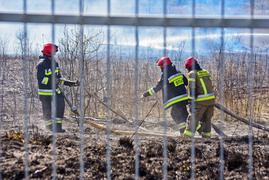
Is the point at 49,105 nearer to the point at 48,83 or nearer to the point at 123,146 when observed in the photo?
the point at 48,83

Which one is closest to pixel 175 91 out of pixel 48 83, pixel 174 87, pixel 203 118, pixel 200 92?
pixel 174 87

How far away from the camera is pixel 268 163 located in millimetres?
3410

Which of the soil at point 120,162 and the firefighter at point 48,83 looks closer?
the soil at point 120,162

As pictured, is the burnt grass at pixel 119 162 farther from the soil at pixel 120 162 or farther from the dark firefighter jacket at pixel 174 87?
the dark firefighter jacket at pixel 174 87

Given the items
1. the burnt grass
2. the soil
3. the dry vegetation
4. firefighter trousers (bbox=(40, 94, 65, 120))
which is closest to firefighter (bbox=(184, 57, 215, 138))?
the dry vegetation

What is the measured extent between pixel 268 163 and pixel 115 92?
17.9 ft

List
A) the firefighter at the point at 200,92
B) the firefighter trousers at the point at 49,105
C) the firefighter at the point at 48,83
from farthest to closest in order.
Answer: the firefighter trousers at the point at 49,105 < the firefighter at the point at 48,83 < the firefighter at the point at 200,92

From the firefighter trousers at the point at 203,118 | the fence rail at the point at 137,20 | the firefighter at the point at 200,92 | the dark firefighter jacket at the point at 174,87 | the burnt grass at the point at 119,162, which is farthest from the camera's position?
the dark firefighter jacket at the point at 174,87

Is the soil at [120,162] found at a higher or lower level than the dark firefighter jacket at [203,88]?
lower

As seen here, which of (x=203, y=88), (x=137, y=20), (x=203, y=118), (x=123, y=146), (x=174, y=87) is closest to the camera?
(x=137, y=20)

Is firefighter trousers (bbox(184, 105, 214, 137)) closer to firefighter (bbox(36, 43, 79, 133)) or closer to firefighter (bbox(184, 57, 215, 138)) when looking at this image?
firefighter (bbox(184, 57, 215, 138))

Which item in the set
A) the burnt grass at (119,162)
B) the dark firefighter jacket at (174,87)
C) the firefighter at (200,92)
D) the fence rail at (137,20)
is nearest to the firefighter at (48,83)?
the dark firefighter jacket at (174,87)

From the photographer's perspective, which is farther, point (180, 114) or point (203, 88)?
point (180, 114)

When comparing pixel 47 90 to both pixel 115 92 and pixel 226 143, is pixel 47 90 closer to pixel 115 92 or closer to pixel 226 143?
pixel 115 92
